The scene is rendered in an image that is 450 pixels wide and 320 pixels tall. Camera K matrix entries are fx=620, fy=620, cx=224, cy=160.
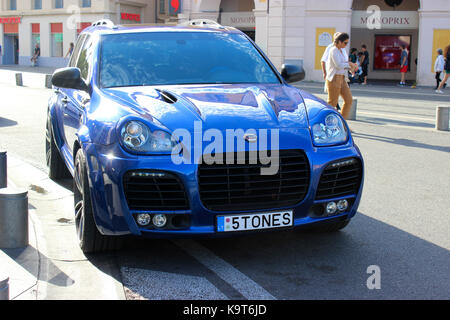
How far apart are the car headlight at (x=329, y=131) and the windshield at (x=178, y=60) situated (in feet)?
3.34

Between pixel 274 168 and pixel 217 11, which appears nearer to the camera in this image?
pixel 274 168

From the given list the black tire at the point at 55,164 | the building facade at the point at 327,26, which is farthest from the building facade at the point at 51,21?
the black tire at the point at 55,164

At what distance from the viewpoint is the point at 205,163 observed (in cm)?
385

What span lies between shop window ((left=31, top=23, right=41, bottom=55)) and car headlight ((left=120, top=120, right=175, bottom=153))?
43154 millimetres

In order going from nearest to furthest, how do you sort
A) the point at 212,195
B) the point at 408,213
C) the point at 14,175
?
the point at 212,195, the point at 408,213, the point at 14,175

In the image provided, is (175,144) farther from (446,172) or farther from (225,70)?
(446,172)

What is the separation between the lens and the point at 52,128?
643 centimetres

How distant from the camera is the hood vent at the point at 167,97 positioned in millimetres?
4321

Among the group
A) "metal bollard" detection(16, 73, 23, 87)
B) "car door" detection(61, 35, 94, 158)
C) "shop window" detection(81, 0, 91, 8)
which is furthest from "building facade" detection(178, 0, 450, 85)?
"car door" detection(61, 35, 94, 158)

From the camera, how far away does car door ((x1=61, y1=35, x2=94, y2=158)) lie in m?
4.93

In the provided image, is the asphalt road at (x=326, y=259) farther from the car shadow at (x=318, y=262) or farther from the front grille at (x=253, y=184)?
the front grille at (x=253, y=184)
